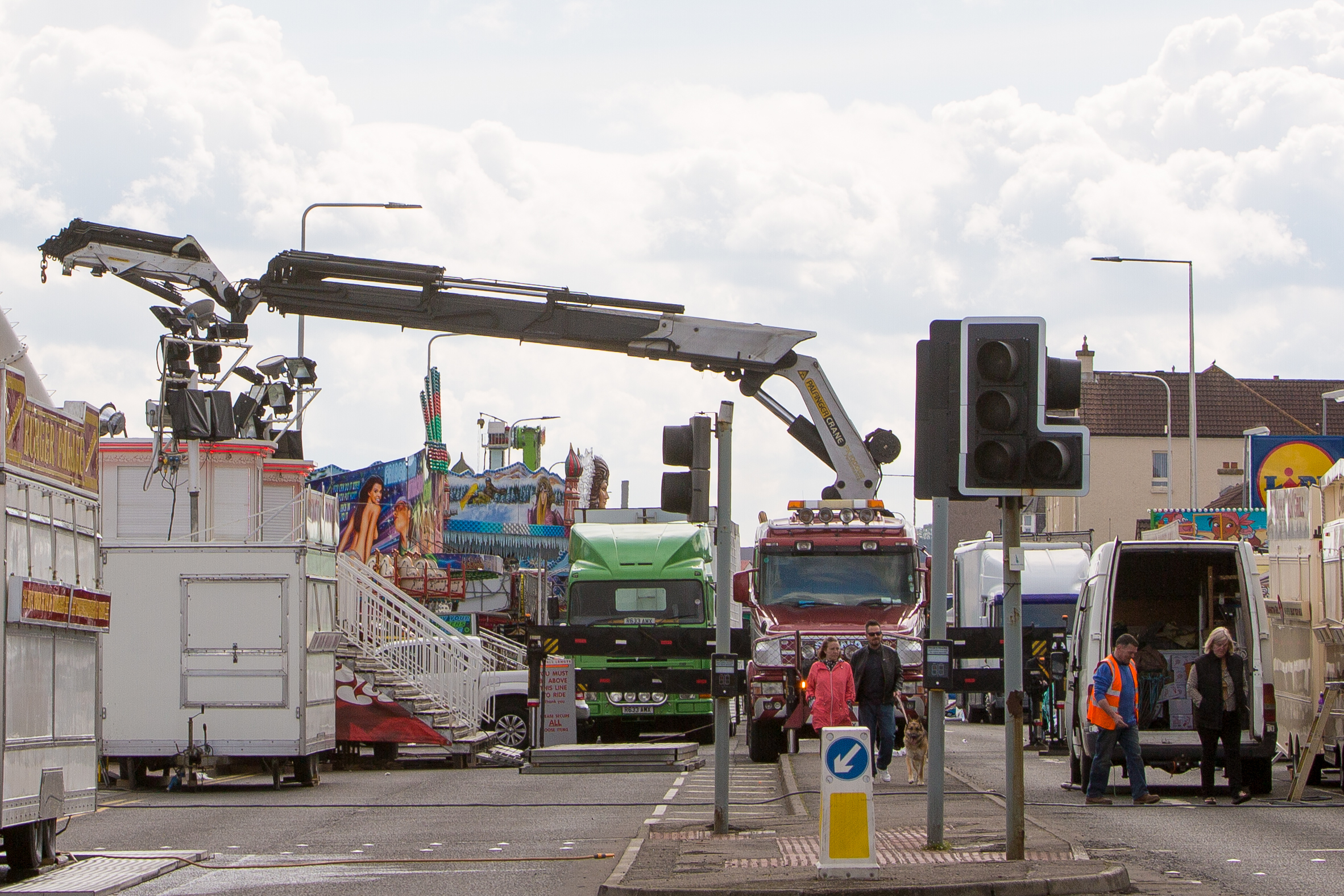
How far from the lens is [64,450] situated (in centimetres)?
1277

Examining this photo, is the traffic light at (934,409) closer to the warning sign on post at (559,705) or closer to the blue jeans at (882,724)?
the blue jeans at (882,724)

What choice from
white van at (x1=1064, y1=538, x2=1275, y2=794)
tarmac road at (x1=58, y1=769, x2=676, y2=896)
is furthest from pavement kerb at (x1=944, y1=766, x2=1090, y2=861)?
tarmac road at (x1=58, y1=769, x2=676, y2=896)

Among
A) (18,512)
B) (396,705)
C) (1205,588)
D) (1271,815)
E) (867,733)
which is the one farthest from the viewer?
(396,705)

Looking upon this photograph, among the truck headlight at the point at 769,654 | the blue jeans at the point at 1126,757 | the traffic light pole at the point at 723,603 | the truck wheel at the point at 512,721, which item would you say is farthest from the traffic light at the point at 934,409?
the truck wheel at the point at 512,721

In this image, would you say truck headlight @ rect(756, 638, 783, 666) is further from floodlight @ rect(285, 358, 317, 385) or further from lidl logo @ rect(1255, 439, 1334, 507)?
lidl logo @ rect(1255, 439, 1334, 507)

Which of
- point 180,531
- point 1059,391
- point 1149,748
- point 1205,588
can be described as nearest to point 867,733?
point 1059,391

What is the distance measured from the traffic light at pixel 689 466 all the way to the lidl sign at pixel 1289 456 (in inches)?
953

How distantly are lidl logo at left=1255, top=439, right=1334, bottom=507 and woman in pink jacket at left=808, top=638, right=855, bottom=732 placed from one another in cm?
1848

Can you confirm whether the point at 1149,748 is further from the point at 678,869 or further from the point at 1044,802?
the point at 678,869

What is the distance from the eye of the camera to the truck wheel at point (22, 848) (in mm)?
11883

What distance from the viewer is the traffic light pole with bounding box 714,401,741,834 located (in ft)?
44.0

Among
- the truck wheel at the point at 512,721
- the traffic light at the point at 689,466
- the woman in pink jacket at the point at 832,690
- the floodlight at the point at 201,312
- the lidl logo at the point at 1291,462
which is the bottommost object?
the truck wheel at the point at 512,721

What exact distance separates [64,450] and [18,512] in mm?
1241

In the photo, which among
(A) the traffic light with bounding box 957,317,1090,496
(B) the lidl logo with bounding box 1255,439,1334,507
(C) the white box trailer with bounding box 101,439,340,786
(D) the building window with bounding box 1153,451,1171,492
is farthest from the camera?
(D) the building window with bounding box 1153,451,1171,492
